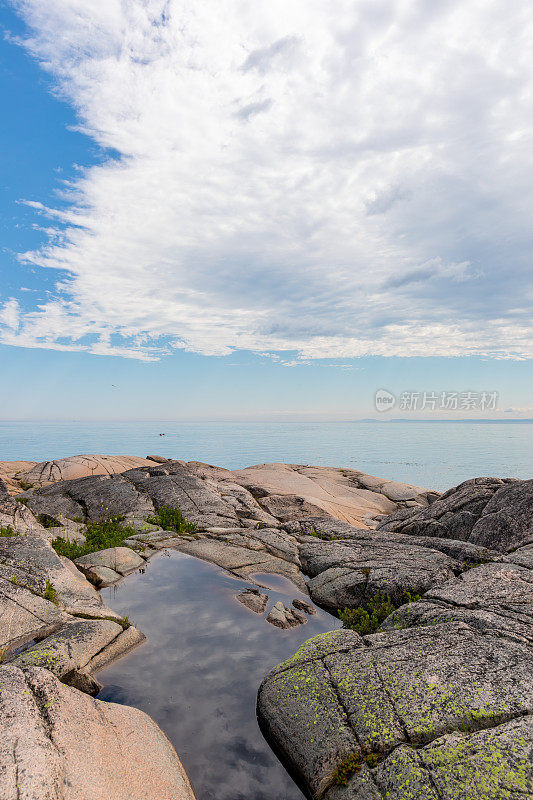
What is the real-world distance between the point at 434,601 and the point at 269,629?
3887 mm

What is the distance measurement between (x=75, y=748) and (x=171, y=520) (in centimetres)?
1441

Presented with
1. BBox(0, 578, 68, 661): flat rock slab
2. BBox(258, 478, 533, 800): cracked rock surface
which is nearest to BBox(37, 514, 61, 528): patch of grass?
BBox(0, 578, 68, 661): flat rock slab

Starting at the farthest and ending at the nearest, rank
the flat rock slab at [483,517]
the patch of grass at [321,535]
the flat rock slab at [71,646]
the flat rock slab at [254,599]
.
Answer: the patch of grass at [321,535], the flat rock slab at [483,517], the flat rock slab at [254,599], the flat rock slab at [71,646]

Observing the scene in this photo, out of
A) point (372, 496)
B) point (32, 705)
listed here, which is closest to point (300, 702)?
point (32, 705)

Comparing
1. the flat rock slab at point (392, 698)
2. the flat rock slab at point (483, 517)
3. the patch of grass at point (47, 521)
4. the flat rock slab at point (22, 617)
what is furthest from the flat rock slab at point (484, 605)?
the patch of grass at point (47, 521)

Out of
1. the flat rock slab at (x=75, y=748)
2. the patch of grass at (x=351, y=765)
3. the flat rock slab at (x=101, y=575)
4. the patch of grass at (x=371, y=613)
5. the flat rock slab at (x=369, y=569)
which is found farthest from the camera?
the flat rock slab at (x=101, y=575)

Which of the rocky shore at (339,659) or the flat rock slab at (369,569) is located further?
the flat rock slab at (369,569)

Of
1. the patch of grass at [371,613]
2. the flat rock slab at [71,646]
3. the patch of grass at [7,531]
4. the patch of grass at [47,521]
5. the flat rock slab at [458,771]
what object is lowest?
the patch of grass at [47,521]

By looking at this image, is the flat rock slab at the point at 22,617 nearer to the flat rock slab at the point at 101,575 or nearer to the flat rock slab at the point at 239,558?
the flat rock slab at the point at 101,575

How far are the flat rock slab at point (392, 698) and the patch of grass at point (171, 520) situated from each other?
11253 millimetres

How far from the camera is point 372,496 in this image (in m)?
32.9

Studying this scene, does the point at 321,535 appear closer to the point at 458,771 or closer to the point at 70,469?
the point at 458,771

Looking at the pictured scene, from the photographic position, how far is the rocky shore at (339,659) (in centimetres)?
531

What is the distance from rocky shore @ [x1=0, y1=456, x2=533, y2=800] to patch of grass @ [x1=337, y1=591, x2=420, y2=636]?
50 millimetres
